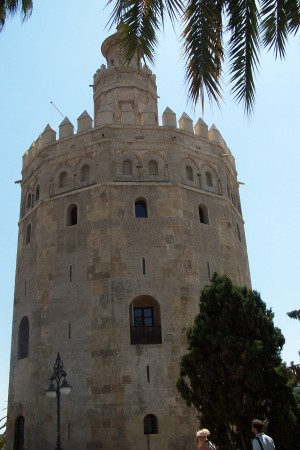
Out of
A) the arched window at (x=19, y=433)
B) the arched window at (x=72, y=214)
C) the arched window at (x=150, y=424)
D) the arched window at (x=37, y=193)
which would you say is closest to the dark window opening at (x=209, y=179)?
the arched window at (x=72, y=214)

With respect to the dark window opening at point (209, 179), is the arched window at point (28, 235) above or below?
below

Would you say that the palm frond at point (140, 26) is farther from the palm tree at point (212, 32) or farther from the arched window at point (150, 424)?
the arched window at point (150, 424)

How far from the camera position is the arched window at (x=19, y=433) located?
17141mm

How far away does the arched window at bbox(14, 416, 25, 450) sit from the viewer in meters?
17.1

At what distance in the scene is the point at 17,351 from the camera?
1883cm

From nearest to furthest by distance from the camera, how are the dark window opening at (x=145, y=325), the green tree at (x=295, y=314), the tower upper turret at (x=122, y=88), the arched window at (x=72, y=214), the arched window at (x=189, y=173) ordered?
the green tree at (x=295, y=314)
the dark window opening at (x=145, y=325)
the arched window at (x=72, y=214)
the arched window at (x=189, y=173)
the tower upper turret at (x=122, y=88)

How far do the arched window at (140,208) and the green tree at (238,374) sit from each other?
5.77 metres

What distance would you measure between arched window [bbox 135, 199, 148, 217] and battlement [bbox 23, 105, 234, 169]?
→ 3260 millimetres

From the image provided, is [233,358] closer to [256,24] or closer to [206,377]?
[206,377]

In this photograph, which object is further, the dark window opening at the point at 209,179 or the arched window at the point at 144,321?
the dark window opening at the point at 209,179

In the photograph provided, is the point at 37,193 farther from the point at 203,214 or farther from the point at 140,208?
the point at 203,214

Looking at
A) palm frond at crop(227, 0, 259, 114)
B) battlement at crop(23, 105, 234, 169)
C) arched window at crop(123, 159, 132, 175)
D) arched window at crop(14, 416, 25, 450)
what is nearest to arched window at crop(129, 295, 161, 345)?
arched window at crop(123, 159, 132, 175)

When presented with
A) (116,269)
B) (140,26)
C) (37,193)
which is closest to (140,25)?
(140,26)

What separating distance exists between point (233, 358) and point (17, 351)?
9594mm
